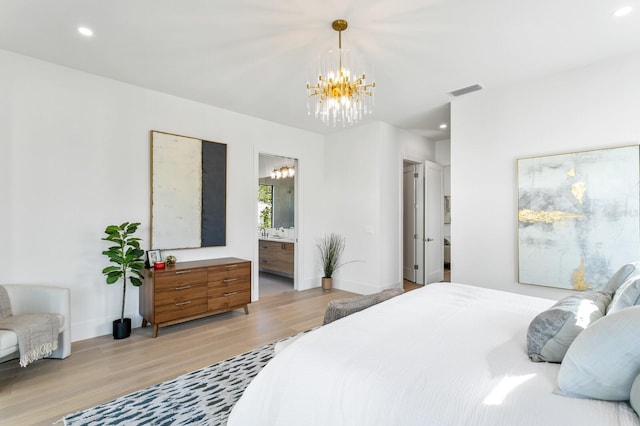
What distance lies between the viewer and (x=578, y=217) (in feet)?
10.2

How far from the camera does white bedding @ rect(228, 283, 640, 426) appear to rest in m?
1.02

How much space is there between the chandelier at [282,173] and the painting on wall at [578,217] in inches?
188

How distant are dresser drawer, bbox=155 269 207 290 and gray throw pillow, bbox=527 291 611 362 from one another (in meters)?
3.24

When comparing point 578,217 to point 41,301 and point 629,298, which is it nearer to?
point 629,298

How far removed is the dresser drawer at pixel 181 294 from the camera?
3.32m

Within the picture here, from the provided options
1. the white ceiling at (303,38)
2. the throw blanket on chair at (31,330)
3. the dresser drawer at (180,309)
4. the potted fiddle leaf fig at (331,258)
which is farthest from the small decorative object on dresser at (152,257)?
the potted fiddle leaf fig at (331,258)

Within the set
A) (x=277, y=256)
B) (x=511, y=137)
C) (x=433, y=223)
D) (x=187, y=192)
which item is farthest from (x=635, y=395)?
(x=277, y=256)

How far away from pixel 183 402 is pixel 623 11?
4.26m

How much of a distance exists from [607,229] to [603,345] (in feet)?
8.59

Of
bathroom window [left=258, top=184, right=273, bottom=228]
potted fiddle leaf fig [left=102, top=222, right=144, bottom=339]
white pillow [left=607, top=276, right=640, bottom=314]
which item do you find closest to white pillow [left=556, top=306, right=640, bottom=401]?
white pillow [left=607, top=276, right=640, bottom=314]

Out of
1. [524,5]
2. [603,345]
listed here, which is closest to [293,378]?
[603,345]

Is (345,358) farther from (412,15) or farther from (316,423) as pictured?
(412,15)

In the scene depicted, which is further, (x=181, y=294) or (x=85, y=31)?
(x=181, y=294)

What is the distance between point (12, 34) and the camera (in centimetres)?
265
